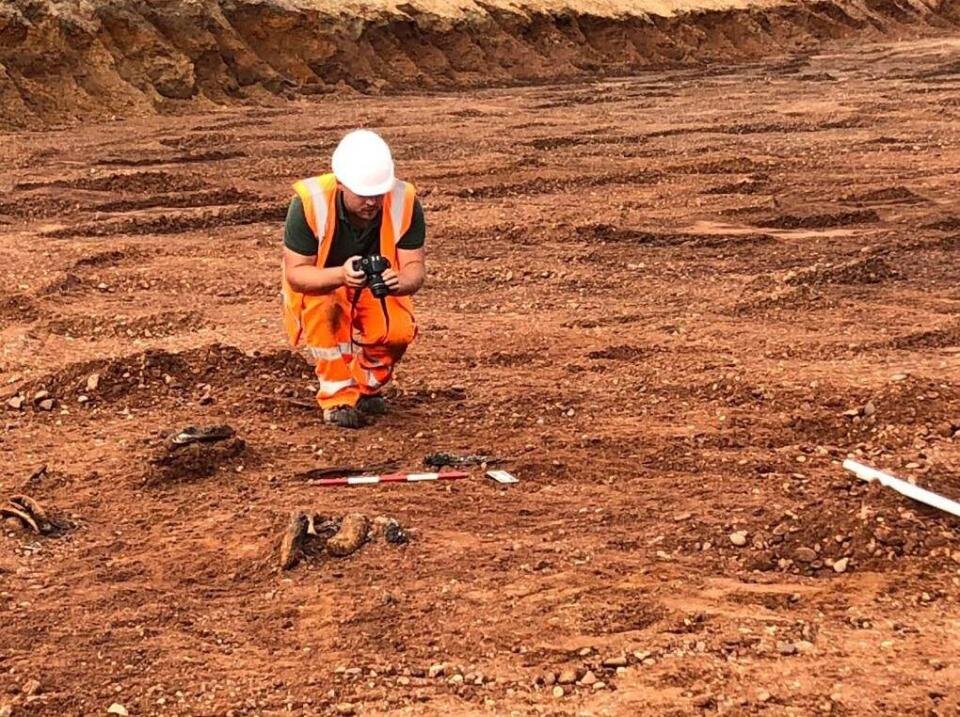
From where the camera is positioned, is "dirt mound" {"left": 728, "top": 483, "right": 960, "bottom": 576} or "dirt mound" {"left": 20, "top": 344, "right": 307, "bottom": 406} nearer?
"dirt mound" {"left": 728, "top": 483, "right": 960, "bottom": 576}

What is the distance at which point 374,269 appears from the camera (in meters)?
4.64

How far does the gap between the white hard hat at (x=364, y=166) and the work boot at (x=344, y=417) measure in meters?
0.92

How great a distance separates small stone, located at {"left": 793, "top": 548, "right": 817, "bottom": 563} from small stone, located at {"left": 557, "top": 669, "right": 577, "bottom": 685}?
3.11 ft

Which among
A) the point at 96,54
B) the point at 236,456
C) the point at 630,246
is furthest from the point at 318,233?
the point at 96,54

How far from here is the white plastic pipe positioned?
3.74m

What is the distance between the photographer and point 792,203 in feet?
30.5

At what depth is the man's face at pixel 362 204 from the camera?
184 inches

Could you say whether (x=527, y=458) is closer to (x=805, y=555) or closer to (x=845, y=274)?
(x=805, y=555)

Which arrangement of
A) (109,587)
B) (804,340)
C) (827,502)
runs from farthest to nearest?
(804,340) < (827,502) < (109,587)

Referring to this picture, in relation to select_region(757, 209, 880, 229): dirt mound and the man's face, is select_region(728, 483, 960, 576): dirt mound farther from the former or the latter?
select_region(757, 209, 880, 229): dirt mound

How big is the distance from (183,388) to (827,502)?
9.51 ft

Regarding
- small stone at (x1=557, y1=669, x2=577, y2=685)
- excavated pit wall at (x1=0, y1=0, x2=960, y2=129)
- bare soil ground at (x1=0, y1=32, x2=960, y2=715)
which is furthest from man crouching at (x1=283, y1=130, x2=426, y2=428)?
excavated pit wall at (x1=0, y1=0, x2=960, y2=129)

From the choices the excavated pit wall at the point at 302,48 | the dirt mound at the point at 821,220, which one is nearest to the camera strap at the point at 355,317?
the dirt mound at the point at 821,220

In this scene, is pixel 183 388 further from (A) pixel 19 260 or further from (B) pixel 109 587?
(A) pixel 19 260
